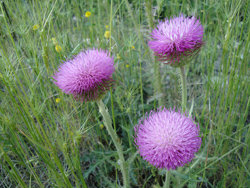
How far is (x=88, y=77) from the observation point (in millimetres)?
1255

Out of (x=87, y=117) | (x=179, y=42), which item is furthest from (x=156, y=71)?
(x=87, y=117)

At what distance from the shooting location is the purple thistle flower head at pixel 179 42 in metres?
1.30

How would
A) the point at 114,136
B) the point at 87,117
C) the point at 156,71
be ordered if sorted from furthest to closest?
the point at 156,71
the point at 87,117
the point at 114,136

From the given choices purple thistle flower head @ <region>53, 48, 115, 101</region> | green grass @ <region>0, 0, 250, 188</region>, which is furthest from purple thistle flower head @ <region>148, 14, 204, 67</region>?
purple thistle flower head @ <region>53, 48, 115, 101</region>

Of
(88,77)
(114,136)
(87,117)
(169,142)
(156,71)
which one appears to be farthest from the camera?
(156,71)

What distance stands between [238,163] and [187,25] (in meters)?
1.14

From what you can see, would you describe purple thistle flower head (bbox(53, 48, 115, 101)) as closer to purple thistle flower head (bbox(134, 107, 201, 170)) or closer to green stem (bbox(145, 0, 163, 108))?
purple thistle flower head (bbox(134, 107, 201, 170))

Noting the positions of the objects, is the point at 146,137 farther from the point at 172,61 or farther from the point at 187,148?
the point at 172,61

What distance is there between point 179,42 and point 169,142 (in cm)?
57

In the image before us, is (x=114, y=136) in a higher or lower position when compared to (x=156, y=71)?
lower

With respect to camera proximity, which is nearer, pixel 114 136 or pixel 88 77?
pixel 88 77

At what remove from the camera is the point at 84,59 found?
1317mm

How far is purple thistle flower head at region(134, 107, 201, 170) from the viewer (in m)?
1.12

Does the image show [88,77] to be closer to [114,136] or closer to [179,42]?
[114,136]
